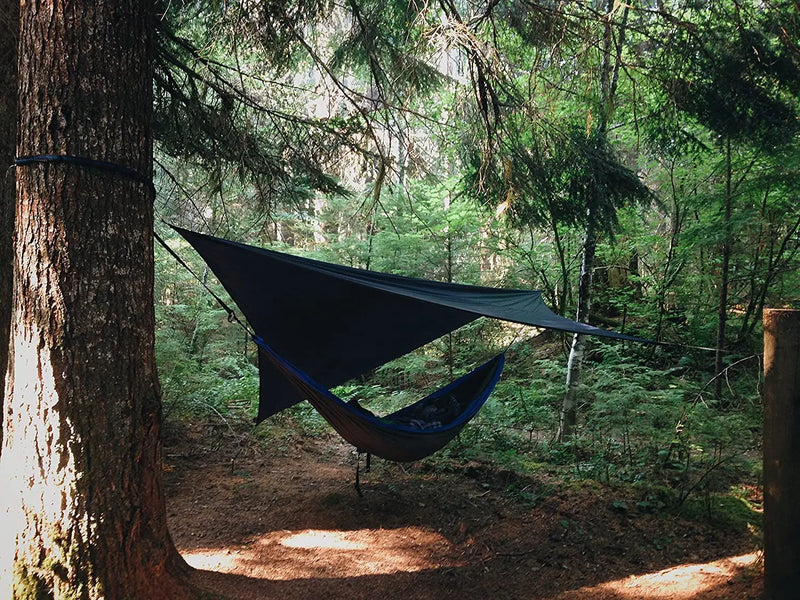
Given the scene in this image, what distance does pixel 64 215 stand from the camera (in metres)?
1.18

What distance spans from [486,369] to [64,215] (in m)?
2.34

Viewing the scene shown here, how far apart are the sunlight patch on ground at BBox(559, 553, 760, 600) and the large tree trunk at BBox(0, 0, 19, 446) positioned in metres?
2.31

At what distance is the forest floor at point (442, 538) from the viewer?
172 centimetres

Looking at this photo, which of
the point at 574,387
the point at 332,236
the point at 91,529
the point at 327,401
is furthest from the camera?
the point at 332,236

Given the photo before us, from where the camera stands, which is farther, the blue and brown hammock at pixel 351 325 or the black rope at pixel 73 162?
the blue and brown hammock at pixel 351 325

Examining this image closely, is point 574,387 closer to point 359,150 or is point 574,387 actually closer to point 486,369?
point 486,369

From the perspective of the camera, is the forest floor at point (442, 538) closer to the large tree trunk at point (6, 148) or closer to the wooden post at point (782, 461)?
the wooden post at point (782, 461)

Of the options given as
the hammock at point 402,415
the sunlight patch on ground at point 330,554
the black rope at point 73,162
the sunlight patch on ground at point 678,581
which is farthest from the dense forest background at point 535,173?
the sunlight patch on ground at point 330,554

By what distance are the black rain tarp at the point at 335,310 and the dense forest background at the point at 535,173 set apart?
37cm

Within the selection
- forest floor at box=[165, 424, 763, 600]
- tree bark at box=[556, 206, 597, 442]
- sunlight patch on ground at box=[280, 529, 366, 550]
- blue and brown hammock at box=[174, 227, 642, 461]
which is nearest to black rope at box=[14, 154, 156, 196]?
blue and brown hammock at box=[174, 227, 642, 461]

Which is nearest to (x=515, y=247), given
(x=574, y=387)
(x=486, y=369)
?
(x=574, y=387)

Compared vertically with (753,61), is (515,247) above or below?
below

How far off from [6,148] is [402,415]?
2194 millimetres

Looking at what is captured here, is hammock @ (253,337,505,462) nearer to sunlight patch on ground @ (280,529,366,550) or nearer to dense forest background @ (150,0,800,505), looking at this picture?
sunlight patch on ground @ (280,529,366,550)
